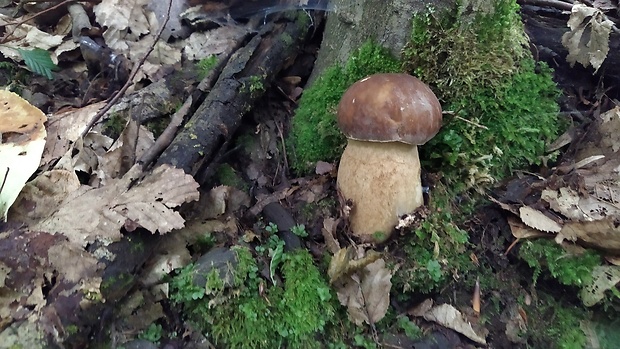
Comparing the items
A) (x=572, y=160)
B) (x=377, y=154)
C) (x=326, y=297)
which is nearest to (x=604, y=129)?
(x=572, y=160)

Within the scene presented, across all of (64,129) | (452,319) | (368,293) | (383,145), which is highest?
(383,145)

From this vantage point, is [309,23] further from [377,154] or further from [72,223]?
[72,223]

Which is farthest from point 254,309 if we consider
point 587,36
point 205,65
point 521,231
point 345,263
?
point 587,36

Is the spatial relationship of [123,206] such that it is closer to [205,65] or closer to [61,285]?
[61,285]

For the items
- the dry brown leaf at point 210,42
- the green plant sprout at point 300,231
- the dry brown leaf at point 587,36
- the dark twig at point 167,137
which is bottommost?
the green plant sprout at point 300,231

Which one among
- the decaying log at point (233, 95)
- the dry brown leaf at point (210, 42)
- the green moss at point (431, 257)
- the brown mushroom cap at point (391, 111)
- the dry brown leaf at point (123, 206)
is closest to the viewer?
the dry brown leaf at point (123, 206)

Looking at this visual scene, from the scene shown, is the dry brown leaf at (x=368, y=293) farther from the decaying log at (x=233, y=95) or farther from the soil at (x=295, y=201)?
the decaying log at (x=233, y=95)

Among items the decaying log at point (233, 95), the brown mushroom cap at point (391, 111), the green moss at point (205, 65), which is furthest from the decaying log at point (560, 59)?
the green moss at point (205, 65)
